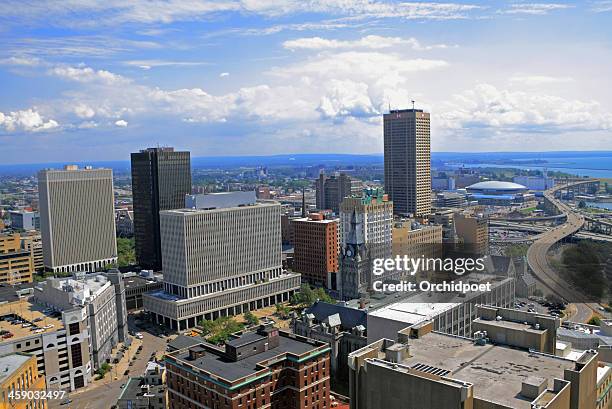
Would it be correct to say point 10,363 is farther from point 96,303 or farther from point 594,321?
point 594,321

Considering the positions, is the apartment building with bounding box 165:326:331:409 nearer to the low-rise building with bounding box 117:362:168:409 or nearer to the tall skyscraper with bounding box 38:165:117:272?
the low-rise building with bounding box 117:362:168:409

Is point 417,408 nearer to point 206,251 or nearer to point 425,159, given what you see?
point 206,251

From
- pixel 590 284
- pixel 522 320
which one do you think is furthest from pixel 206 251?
pixel 522 320

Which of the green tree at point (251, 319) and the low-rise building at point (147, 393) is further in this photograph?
the green tree at point (251, 319)

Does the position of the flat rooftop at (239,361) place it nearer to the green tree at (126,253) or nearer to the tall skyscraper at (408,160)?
the green tree at (126,253)

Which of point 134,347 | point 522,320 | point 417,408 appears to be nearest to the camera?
point 417,408

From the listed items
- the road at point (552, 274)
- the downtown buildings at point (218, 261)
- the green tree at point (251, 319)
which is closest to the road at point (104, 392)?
the downtown buildings at point (218, 261)
